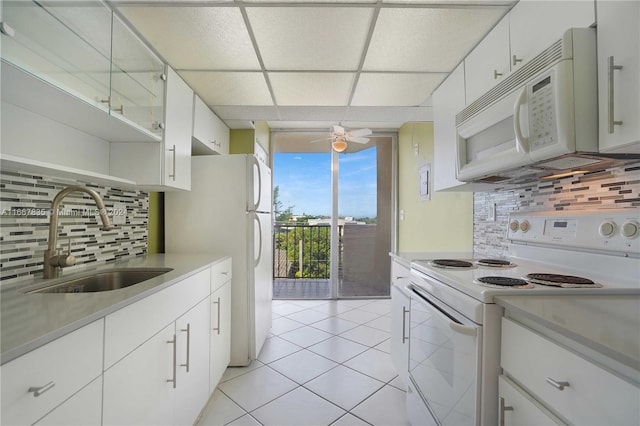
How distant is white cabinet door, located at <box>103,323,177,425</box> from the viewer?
0.90 meters

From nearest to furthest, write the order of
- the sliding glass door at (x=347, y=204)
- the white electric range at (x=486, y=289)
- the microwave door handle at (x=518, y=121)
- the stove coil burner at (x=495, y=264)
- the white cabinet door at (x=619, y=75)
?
1. the white cabinet door at (x=619, y=75)
2. the white electric range at (x=486, y=289)
3. the microwave door handle at (x=518, y=121)
4. the stove coil burner at (x=495, y=264)
5. the sliding glass door at (x=347, y=204)

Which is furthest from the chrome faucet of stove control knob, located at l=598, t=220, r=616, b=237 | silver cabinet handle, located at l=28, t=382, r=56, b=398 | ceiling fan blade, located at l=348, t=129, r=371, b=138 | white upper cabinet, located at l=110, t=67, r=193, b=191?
ceiling fan blade, located at l=348, t=129, r=371, b=138

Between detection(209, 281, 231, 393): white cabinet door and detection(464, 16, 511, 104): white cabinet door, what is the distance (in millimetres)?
2010

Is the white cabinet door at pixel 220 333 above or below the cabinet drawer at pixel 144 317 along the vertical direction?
below

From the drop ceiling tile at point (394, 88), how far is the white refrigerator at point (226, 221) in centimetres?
105

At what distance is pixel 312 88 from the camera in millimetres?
2240

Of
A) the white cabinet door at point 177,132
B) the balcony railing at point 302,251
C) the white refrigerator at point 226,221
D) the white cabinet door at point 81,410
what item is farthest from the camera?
the balcony railing at point 302,251

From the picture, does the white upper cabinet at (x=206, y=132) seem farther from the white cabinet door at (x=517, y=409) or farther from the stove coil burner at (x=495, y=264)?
the white cabinet door at (x=517, y=409)

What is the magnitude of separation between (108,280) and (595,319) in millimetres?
2027

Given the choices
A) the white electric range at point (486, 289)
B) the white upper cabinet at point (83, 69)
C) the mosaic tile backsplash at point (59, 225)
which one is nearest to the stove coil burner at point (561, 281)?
the white electric range at point (486, 289)

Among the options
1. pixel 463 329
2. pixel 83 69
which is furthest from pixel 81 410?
pixel 83 69

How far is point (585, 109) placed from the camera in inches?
38.9

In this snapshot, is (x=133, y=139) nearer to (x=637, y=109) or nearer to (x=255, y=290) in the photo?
(x=255, y=290)

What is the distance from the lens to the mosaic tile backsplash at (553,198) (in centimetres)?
114
